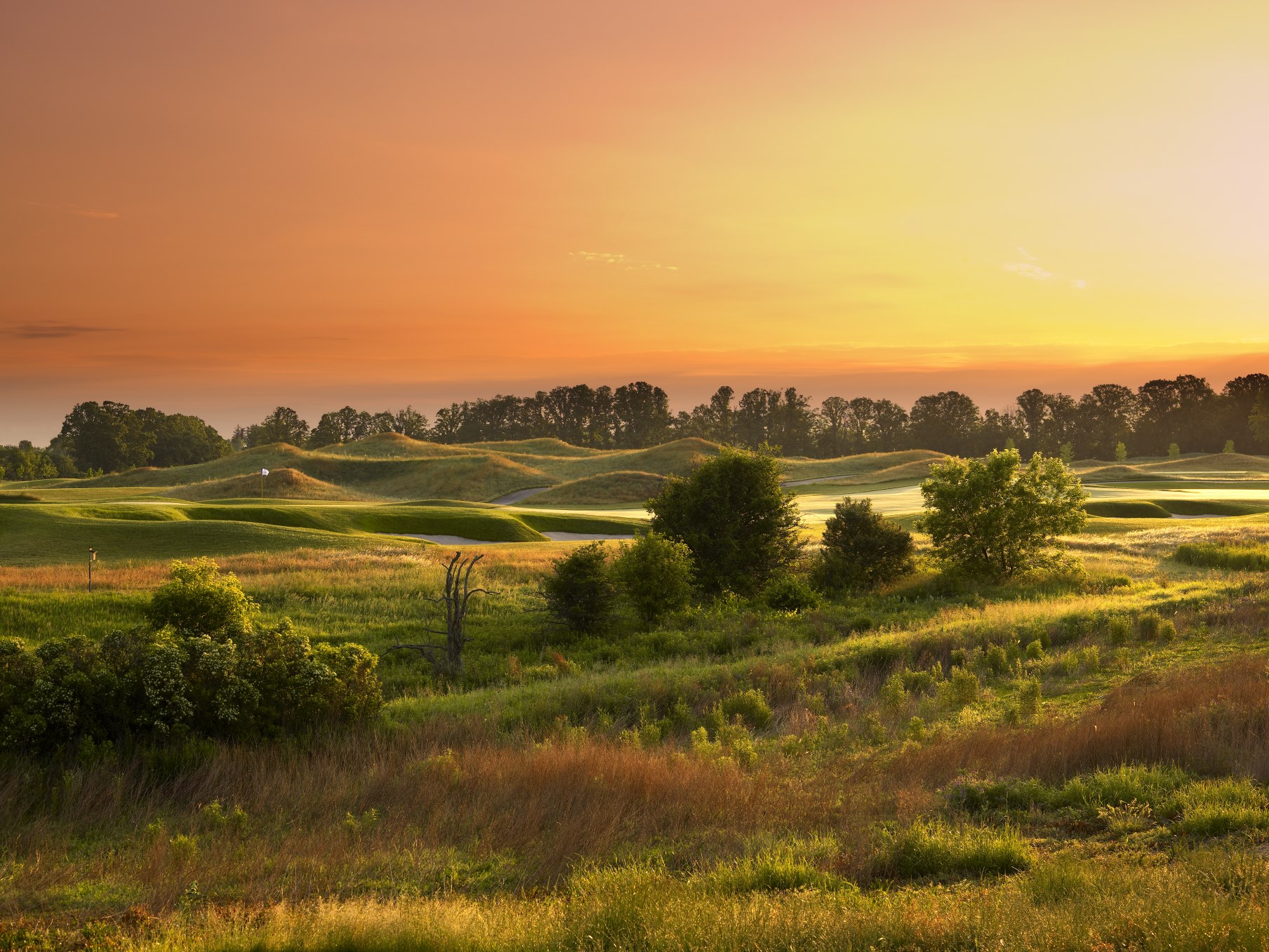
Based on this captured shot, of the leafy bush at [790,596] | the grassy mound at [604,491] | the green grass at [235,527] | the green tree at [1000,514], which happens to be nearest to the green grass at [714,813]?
the leafy bush at [790,596]

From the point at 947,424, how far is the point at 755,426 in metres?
40.0

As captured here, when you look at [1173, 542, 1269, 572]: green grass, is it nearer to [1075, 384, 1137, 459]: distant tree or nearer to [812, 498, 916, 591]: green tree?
[812, 498, 916, 591]: green tree

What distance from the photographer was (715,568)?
31828 millimetres

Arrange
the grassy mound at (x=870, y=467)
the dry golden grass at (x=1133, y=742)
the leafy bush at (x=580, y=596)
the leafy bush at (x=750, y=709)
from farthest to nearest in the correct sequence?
the grassy mound at (x=870, y=467) → the leafy bush at (x=580, y=596) → the leafy bush at (x=750, y=709) → the dry golden grass at (x=1133, y=742)

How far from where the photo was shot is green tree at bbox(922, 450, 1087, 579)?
32031mm

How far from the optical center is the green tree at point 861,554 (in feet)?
103

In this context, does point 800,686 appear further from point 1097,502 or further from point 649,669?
point 1097,502

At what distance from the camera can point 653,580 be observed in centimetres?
2678

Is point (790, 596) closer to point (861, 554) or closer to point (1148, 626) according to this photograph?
point (861, 554)

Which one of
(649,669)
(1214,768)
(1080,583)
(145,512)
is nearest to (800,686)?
(649,669)

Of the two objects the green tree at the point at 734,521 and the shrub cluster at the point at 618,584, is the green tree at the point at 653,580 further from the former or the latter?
the green tree at the point at 734,521

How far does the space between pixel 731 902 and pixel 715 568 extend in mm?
25671

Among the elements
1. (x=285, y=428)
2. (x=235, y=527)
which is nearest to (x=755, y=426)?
(x=285, y=428)

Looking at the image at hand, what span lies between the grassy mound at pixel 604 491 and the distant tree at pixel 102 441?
337ft
